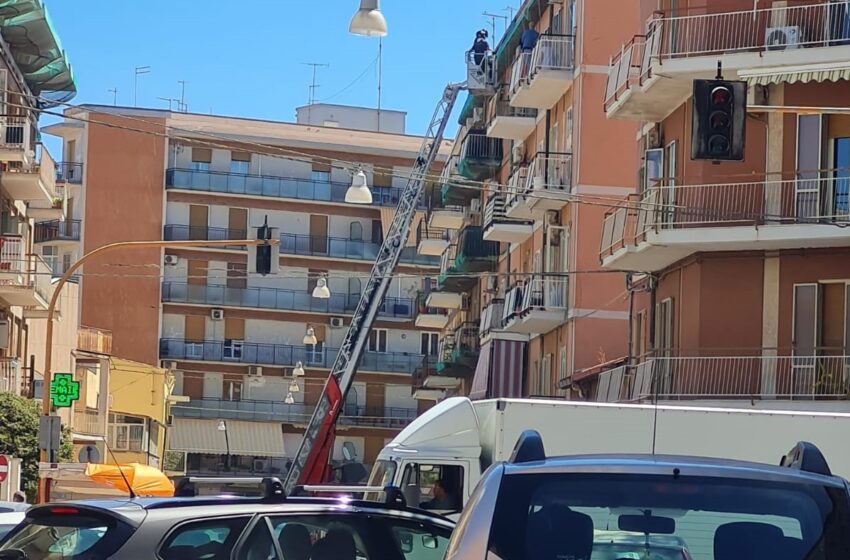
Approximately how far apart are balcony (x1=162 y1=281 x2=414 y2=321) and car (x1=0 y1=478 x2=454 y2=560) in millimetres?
73709

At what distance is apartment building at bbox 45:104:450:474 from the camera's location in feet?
269

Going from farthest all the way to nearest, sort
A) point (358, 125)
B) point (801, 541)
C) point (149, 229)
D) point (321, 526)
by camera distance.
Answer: point (358, 125)
point (149, 229)
point (321, 526)
point (801, 541)

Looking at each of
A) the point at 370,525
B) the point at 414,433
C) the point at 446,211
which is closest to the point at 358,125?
the point at 446,211

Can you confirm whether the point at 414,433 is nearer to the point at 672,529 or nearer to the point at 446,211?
the point at 672,529

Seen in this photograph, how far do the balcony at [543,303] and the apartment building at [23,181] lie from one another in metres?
12.7

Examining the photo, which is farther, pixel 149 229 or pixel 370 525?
pixel 149 229

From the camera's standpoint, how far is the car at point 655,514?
6094mm

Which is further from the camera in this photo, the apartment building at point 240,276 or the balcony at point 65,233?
the apartment building at point 240,276

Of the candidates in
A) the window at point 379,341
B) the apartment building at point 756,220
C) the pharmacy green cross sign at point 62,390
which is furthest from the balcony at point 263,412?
the apartment building at point 756,220

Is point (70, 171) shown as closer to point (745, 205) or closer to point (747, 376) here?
point (745, 205)

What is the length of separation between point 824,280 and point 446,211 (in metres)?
37.8

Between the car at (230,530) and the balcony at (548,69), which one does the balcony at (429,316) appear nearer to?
the balcony at (548,69)

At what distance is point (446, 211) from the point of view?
2611 inches

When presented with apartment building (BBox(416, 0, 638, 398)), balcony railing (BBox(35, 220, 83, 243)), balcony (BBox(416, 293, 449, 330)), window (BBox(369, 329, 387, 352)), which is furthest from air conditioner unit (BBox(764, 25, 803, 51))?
window (BBox(369, 329, 387, 352))
